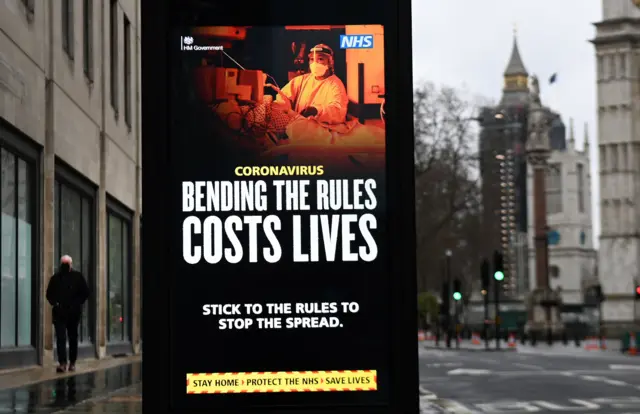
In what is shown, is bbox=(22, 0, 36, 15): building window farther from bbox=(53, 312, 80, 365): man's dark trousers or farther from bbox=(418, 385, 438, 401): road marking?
bbox=(418, 385, 438, 401): road marking

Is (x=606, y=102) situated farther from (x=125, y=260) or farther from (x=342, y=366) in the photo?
(x=342, y=366)

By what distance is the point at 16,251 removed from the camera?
64.7ft

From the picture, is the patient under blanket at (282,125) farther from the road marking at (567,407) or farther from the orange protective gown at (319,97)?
the road marking at (567,407)

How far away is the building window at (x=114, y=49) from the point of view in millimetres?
31594

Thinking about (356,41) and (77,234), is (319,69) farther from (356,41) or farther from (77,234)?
(77,234)

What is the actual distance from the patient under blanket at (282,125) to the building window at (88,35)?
20695mm

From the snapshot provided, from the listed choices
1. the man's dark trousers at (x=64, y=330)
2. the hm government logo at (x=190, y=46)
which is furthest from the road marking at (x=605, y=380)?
the hm government logo at (x=190, y=46)

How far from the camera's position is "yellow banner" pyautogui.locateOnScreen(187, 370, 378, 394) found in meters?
6.66

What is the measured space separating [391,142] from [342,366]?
3.82 feet

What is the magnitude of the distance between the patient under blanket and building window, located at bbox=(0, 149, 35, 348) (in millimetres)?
12593

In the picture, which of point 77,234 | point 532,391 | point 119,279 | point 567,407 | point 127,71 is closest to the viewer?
point 567,407

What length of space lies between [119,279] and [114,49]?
554 centimetres

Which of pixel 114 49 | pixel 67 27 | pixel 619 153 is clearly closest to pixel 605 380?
pixel 67 27

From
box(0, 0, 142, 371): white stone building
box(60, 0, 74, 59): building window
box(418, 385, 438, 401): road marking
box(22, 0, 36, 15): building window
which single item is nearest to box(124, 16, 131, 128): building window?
box(0, 0, 142, 371): white stone building
